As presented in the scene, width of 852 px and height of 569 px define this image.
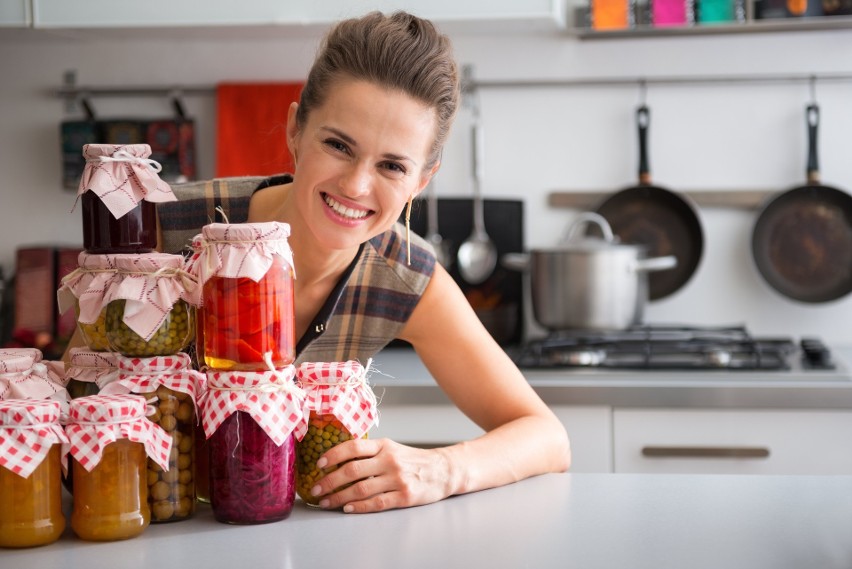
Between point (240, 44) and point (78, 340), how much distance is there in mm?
1736

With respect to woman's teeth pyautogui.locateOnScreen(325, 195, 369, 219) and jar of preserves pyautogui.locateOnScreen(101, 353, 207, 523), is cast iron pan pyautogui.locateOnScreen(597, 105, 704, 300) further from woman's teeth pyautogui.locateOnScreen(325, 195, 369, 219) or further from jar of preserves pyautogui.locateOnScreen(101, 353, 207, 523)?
jar of preserves pyautogui.locateOnScreen(101, 353, 207, 523)

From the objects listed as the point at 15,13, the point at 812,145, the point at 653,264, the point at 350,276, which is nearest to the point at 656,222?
the point at 653,264

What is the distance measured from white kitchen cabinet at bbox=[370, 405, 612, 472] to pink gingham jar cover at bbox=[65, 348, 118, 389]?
1.13m

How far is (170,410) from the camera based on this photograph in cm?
103

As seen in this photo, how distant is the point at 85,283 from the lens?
1.04 m

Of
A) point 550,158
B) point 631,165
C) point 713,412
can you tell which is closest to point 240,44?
point 550,158

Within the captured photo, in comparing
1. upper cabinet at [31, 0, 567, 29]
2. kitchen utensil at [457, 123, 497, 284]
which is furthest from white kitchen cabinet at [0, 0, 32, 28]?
kitchen utensil at [457, 123, 497, 284]

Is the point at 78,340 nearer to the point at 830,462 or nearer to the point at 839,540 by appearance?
the point at 839,540

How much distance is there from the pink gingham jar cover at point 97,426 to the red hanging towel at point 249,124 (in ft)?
5.92

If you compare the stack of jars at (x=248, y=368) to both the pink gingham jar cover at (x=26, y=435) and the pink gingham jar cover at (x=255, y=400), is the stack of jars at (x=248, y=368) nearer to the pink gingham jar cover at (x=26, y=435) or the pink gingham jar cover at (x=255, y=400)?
the pink gingham jar cover at (x=255, y=400)

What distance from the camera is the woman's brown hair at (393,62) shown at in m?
1.34

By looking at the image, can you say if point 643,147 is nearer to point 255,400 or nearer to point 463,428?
point 463,428

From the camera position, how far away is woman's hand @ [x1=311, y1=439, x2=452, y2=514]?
110cm

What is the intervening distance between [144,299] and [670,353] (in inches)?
59.0
